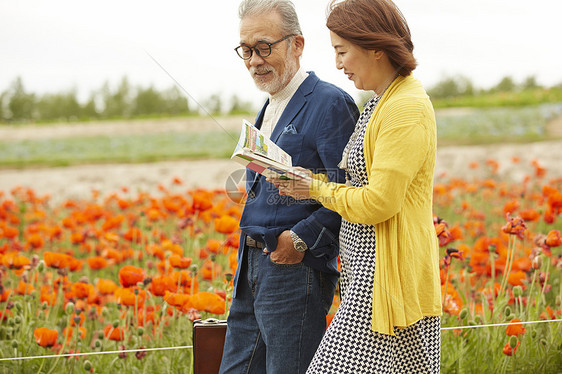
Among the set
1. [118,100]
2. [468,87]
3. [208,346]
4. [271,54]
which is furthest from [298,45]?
[118,100]

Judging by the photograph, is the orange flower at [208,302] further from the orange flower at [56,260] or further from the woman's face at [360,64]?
the woman's face at [360,64]

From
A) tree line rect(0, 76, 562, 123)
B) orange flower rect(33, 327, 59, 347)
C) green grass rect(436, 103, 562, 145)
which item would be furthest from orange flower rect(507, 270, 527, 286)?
tree line rect(0, 76, 562, 123)

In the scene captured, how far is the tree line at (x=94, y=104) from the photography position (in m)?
11.2

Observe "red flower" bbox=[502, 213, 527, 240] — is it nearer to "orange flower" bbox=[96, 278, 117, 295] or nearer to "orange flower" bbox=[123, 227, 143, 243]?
"orange flower" bbox=[96, 278, 117, 295]

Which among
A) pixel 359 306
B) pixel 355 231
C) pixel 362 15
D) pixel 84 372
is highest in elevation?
pixel 362 15

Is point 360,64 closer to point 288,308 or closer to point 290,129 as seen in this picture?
point 290,129

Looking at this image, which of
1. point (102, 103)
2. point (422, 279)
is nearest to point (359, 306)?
point (422, 279)

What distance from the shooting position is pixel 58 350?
2311 millimetres

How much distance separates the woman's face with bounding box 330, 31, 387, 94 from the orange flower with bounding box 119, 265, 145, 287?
A: 1.07 meters

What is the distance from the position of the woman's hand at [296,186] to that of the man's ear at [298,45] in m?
0.36

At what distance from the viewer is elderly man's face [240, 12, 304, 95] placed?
166 cm

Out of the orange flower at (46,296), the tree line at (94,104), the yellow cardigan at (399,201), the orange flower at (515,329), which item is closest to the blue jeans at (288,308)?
the yellow cardigan at (399,201)

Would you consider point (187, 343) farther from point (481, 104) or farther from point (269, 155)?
point (481, 104)

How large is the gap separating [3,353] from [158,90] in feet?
30.5
